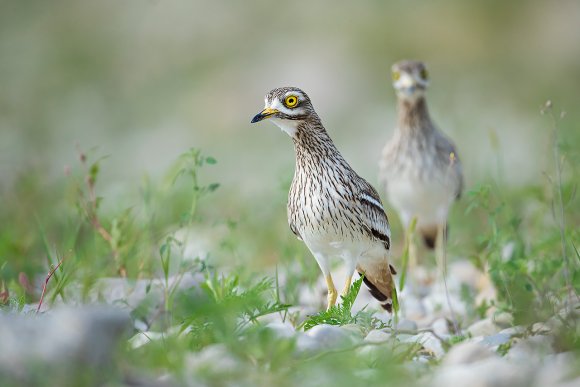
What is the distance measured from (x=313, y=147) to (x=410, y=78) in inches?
79.8

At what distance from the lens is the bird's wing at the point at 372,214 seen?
4.04 meters

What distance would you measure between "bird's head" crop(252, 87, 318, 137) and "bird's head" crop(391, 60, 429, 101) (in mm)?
1944

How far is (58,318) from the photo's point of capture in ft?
7.68

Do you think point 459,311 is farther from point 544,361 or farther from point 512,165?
point 512,165

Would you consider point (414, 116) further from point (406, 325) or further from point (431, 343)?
point (431, 343)

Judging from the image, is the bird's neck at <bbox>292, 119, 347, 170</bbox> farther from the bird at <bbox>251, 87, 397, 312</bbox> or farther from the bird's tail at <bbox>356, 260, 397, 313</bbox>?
the bird's tail at <bbox>356, 260, 397, 313</bbox>

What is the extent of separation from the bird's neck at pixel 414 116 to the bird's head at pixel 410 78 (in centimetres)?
4

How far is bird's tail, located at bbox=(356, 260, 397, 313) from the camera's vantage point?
14.4 feet

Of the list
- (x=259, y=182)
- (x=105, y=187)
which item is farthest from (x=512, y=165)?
(x=105, y=187)

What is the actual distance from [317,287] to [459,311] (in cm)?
76

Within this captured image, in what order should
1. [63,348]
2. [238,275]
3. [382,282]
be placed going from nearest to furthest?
[63,348]
[238,275]
[382,282]

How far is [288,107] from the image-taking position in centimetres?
400

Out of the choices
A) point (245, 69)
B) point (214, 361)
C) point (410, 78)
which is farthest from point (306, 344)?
point (245, 69)

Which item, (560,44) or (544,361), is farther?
(560,44)
